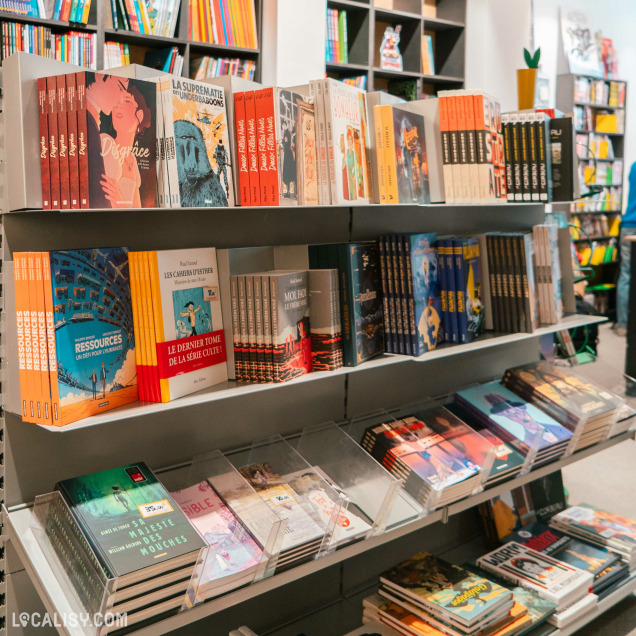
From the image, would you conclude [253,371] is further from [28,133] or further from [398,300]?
[28,133]

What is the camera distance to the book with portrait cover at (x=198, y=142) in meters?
1.35

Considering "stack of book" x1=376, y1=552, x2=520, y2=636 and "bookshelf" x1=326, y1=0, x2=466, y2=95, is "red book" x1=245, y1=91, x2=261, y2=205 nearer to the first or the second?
"stack of book" x1=376, y1=552, x2=520, y2=636

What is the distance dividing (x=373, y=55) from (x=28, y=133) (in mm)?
3955

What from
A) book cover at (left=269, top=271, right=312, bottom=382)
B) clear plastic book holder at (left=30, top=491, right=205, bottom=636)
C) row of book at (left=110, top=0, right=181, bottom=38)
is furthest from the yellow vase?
row of book at (left=110, top=0, right=181, bottom=38)

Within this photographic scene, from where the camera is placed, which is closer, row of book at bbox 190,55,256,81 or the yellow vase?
the yellow vase

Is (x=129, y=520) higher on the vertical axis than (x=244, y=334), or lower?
lower

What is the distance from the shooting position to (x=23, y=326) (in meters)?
1.28

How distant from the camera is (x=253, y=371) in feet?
5.01

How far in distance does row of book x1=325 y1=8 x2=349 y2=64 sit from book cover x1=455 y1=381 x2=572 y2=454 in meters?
3.18

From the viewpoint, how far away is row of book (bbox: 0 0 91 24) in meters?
3.31

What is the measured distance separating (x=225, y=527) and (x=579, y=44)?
704 cm

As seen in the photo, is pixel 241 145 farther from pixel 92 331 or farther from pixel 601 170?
pixel 601 170


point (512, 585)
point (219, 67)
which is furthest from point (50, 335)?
point (219, 67)

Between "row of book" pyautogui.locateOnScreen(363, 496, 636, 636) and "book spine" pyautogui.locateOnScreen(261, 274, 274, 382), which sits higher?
"book spine" pyautogui.locateOnScreen(261, 274, 274, 382)
